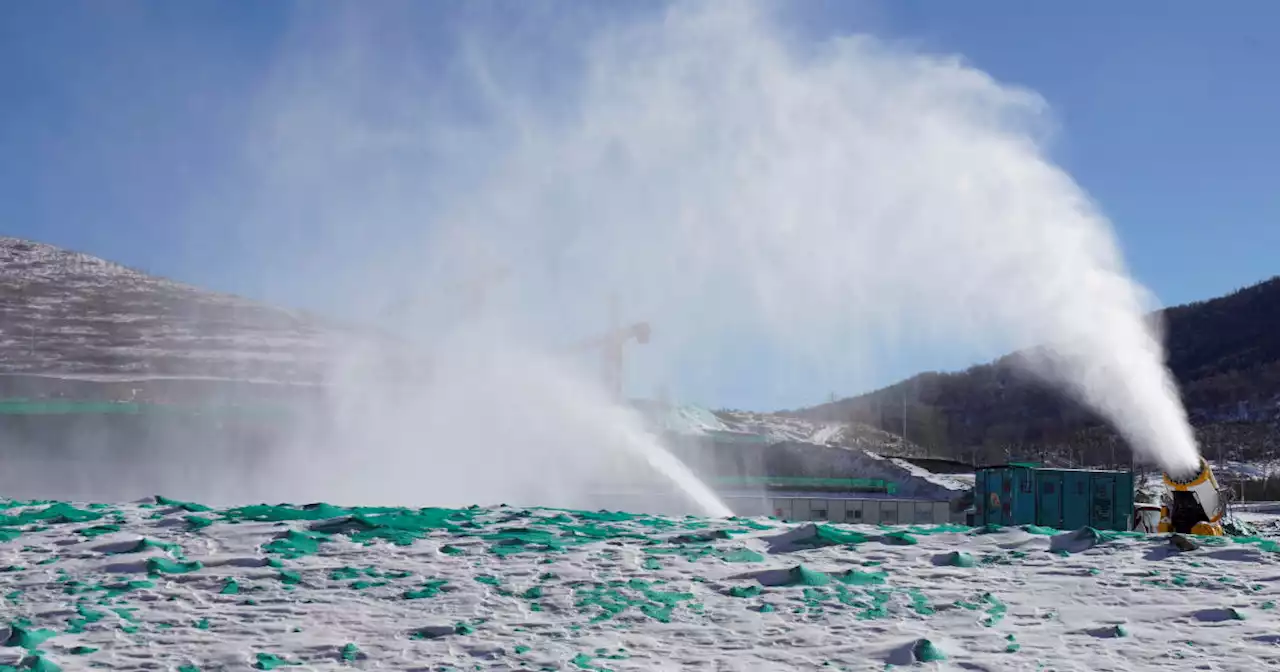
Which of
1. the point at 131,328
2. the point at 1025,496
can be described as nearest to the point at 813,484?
the point at 1025,496

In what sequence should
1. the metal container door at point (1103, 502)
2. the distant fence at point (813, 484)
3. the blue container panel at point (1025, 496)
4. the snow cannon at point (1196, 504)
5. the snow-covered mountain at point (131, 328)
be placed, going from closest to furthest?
the snow cannon at point (1196, 504), the metal container door at point (1103, 502), the blue container panel at point (1025, 496), the distant fence at point (813, 484), the snow-covered mountain at point (131, 328)

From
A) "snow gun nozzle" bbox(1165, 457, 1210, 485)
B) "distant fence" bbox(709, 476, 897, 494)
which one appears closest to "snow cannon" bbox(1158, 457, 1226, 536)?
Answer: "snow gun nozzle" bbox(1165, 457, 1210, 485)

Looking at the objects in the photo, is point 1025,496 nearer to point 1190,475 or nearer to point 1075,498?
point 1075,498

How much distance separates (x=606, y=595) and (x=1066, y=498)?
68.7ft

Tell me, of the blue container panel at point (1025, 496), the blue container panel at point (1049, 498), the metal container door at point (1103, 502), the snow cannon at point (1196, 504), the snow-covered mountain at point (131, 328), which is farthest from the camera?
the snow-covered mountain at point (131, 328)

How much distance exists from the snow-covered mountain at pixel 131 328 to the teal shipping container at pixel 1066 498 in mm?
57396

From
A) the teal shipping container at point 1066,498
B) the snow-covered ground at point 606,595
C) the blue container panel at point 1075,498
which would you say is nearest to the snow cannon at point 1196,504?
the teal shipping container at point 1066,498

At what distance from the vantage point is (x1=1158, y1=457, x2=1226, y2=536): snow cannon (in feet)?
78.1

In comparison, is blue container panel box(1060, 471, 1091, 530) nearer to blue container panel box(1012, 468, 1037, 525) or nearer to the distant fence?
blue container panel box(1012, 468, 1037, 525)

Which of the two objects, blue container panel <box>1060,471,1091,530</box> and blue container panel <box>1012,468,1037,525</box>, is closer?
blue container panel <box>1060,471,1091,530</box>

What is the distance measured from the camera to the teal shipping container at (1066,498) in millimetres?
28266

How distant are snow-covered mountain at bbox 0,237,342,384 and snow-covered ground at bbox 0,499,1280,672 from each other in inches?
2551

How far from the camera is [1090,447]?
360 feet

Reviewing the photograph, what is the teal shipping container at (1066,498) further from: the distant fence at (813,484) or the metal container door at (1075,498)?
the distant fence at (813,484)
